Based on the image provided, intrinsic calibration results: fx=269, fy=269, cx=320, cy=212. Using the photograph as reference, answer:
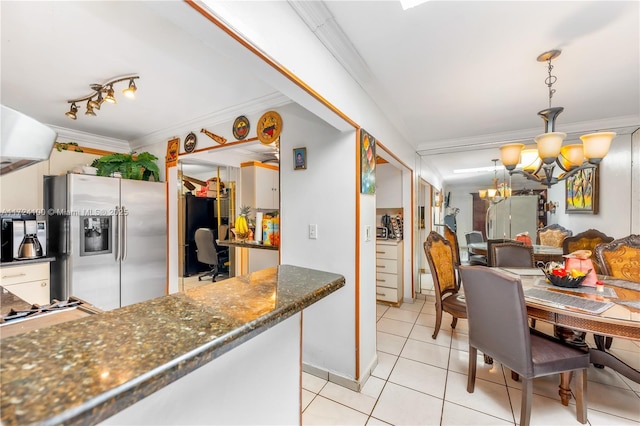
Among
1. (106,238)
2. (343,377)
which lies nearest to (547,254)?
(343,377)

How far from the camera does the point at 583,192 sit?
3498 mm

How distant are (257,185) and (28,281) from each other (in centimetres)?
251

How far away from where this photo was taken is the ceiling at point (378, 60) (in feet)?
4.87

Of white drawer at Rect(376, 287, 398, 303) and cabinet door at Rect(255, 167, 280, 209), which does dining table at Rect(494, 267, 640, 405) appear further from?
cabinet door at Rect(255, 167, 280, 209)

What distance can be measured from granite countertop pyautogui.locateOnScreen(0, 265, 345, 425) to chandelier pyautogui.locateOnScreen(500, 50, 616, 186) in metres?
2.24

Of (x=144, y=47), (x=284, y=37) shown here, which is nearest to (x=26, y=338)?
(x=284, y=37)

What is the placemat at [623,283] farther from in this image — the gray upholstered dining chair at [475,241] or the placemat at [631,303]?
the gray upholstered dining chair at [475,241]

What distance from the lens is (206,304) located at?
77 centimetres

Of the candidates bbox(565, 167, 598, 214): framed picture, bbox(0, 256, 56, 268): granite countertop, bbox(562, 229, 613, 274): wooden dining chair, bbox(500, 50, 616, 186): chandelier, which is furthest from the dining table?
bbox(0, 256, 56, 268): granite countertop

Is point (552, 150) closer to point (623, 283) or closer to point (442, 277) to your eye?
point (623, 283)

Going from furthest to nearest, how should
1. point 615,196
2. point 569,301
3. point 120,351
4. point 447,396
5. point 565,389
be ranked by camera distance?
point 615,196, point 447,396, point 565,389, point 569,301, point 120,351

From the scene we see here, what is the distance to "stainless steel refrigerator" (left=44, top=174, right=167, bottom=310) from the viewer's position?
2.81 metres

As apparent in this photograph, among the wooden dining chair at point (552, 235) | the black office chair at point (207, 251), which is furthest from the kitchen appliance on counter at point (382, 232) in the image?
the black office chair at point (207, 251)

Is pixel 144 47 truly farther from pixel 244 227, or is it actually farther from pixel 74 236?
pixel 74 236
